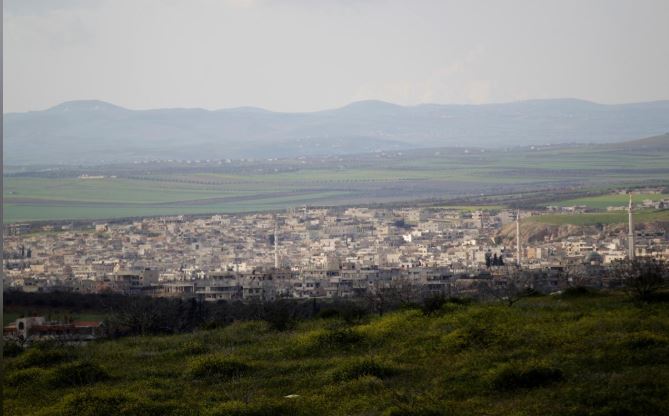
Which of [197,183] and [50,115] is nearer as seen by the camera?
[197,183]

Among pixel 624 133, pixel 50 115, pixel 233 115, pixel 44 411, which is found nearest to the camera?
pixel 44 411

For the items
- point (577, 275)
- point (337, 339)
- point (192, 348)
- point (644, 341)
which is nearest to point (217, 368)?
point (337, 339)

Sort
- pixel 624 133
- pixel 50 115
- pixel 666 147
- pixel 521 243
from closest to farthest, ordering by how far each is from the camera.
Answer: pixel 521 243 < pixel 666 147 < pixel 624 133 < pixel 50 115

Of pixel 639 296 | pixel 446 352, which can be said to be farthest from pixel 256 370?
pixel 639 296

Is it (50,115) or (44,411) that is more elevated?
(50,115)

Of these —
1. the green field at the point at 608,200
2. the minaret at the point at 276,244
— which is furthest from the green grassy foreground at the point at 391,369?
the green field at the point at 608,200

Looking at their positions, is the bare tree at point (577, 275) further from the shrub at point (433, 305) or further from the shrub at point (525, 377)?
the shrub at point (525, 377)

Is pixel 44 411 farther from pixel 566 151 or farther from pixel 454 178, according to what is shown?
pixel 566 151

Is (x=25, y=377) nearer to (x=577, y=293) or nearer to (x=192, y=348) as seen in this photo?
(x=192, y=348)
